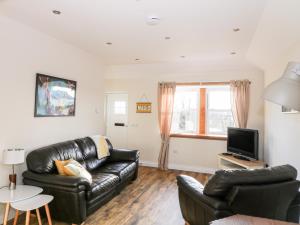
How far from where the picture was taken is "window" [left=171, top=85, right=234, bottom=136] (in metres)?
5.16

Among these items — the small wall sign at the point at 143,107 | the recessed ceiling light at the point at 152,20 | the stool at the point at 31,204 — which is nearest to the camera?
the stool at the point at 31,204

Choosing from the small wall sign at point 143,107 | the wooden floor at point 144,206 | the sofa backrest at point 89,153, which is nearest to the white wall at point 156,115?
the small wall sign at point 143,107

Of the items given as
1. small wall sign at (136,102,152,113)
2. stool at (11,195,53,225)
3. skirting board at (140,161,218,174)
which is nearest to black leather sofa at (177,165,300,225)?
stool at (11,195,53,225)

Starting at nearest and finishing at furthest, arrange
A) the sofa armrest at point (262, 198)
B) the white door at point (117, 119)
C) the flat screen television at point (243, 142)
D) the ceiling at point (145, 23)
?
the sofa armrest at point (262, 198)
the ceiling at point (145, 23)
the flat screen television at point (243, 142)
the white door at point (117, 119)

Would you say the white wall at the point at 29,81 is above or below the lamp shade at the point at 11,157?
above

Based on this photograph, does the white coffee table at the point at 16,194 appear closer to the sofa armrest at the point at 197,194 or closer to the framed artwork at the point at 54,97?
the framed artwork at the point at 54,97

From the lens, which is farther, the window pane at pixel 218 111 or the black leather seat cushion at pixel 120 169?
the window pane at pixel 218 111

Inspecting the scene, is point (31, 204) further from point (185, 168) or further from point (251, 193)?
point (185, 168)

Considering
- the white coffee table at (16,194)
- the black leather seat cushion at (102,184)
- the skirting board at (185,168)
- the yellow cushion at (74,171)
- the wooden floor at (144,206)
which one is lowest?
the wooden floor at (144,206)

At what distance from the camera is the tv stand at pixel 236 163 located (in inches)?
150

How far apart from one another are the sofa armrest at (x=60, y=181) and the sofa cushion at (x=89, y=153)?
3.26ft

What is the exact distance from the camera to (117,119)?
596 centimetres

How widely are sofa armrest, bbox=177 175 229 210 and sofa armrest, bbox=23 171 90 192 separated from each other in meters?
1.22

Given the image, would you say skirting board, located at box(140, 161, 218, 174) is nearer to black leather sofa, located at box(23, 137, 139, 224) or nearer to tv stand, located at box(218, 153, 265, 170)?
tv stand, located at box(218, 153, 265, 170)
